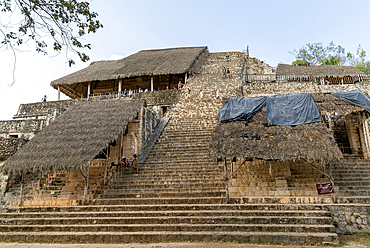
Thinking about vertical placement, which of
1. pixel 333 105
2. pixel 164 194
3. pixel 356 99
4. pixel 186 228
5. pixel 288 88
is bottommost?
pixel 186 228

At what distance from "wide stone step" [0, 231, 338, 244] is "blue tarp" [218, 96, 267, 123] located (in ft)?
13.9

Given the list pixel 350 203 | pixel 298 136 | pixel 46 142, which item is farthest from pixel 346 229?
pixel 46 142

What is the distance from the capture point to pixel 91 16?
441 cm

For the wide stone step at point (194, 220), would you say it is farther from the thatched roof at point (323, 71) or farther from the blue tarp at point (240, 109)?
the thatched roof at point (323, 71)

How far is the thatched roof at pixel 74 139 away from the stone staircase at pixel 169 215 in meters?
1.44

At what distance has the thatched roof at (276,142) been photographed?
7.13 meters

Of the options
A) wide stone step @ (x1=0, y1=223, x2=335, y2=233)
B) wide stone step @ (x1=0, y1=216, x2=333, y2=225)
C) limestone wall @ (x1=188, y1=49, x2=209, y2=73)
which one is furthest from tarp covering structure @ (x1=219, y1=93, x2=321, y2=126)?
limestone wall @ (x1=188, y1=49, x2=209, y2=73)

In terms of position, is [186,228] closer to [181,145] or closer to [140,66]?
[181,145]

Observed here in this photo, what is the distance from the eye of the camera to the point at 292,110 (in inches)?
346

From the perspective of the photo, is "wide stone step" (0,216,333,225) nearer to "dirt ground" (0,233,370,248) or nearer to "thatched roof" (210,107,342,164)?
"dirt ground" (0,233,370,248)

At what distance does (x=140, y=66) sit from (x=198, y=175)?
46.3ft

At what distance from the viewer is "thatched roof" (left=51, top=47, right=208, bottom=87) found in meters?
19.2

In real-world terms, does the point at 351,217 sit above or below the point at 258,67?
below

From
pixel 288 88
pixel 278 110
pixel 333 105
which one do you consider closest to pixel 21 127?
pixel 278 110
